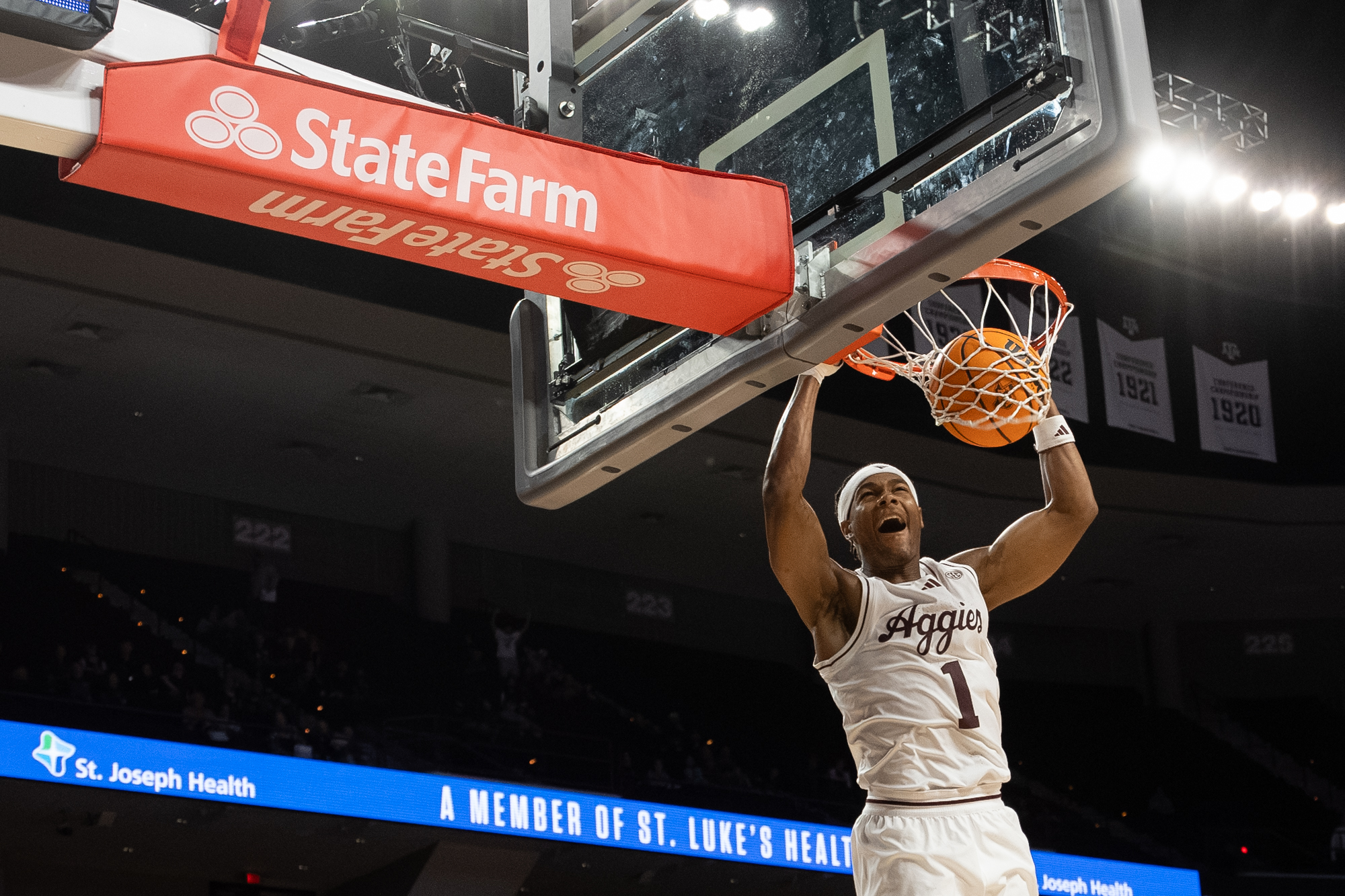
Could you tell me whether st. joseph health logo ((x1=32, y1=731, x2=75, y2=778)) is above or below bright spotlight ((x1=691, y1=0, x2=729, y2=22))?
below

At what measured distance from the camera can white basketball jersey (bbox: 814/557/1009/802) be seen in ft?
11.6

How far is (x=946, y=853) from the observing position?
11.2 ft

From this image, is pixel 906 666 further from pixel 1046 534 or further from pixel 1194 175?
pixel 1194 175

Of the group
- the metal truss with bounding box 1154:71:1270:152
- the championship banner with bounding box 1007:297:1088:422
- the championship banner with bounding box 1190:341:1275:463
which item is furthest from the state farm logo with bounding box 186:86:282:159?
the championship banner with bounding box 1190:341:1275:463

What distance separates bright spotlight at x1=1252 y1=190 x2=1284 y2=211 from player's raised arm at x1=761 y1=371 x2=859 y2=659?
12.8 meters

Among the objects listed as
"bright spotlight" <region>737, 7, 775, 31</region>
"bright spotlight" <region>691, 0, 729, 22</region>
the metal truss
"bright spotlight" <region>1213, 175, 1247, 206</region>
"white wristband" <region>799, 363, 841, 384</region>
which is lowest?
"white wristband" <region>799, 363, 841, 384</region>

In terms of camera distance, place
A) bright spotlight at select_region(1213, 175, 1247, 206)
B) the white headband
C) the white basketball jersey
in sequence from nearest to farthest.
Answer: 1. the white basketball jersey
2. the white headband
3. bright spotlight at select_region(1213, 175, 1247, 206)

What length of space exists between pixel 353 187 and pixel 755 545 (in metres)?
15.6

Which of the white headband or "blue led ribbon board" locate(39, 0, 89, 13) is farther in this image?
the white headband

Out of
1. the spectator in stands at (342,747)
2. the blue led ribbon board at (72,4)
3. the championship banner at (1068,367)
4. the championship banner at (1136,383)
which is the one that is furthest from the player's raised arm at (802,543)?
the championship banner at (1136,383)

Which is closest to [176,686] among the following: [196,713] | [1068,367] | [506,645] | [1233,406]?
[196,713]

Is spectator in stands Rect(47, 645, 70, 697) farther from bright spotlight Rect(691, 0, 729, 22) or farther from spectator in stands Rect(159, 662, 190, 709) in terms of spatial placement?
bright spotlight Rect(691, 0, 729, 22)

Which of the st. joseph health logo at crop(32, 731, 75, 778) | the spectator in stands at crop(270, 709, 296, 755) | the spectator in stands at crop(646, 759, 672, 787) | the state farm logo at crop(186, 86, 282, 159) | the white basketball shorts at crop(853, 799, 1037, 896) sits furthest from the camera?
the spectator in stands at crop(646, 759, 672, 787)

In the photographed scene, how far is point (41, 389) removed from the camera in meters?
14.1
